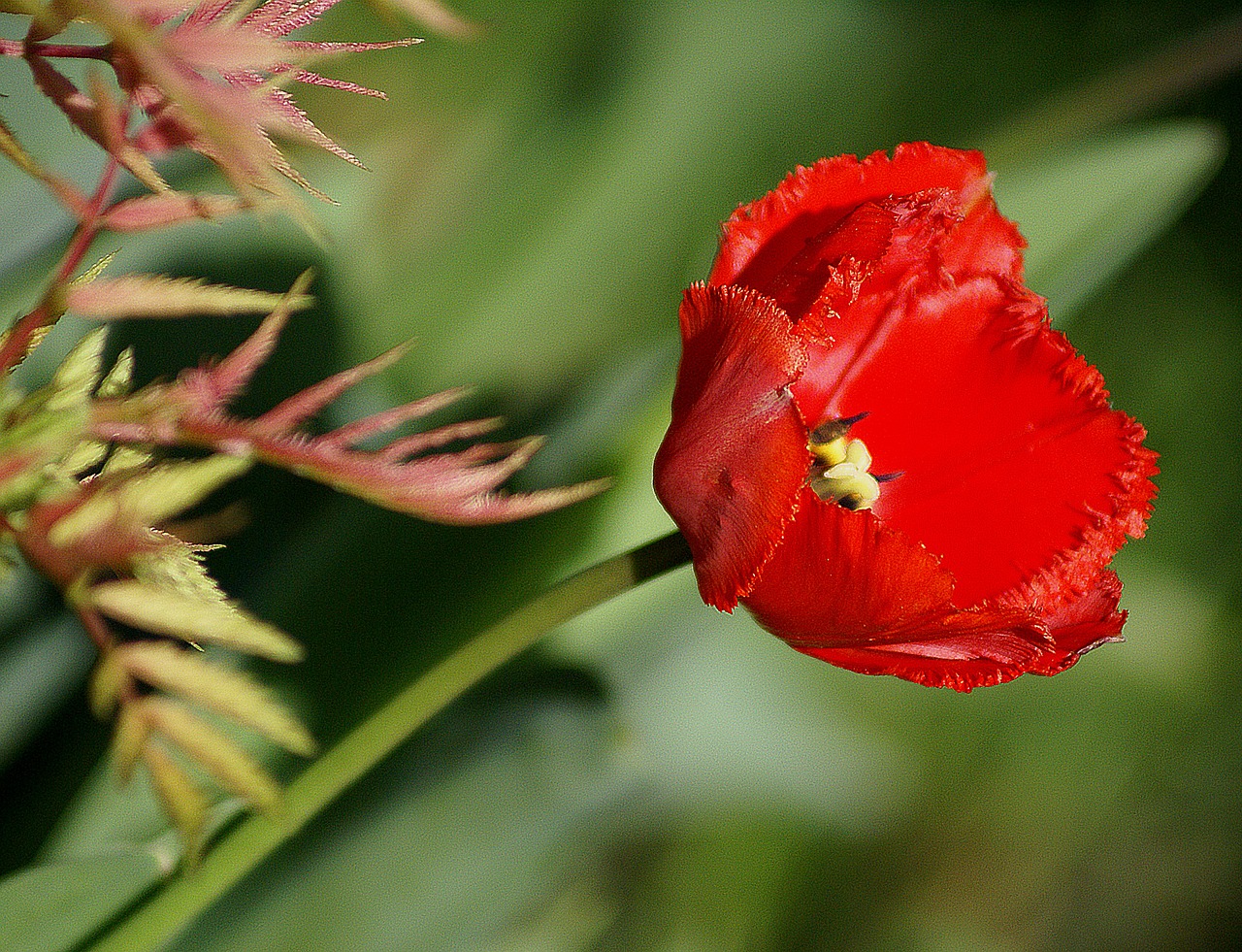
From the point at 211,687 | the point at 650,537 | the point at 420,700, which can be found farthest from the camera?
the point at 650,537

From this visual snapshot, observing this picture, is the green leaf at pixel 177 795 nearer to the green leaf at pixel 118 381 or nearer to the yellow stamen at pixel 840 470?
the green leaf at pixel 118 381

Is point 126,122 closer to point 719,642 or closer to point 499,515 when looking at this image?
point 499,515

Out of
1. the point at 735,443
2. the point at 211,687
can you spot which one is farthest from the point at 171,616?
the point at 735,443

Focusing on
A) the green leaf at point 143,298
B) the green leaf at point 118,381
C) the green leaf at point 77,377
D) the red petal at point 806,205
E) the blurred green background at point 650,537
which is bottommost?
the blurred green background at point 650,537

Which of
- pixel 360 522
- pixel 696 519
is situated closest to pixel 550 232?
pixel 360 522

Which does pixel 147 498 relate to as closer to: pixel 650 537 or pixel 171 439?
pixel 171 439

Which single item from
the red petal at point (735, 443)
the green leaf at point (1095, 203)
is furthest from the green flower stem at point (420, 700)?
the green leaf at point (1095, 203)
